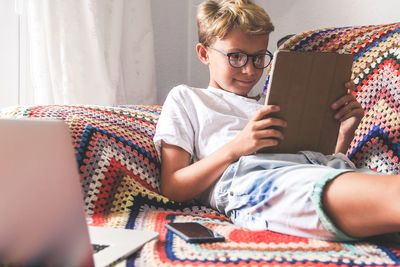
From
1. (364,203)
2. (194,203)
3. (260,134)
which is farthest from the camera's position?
(194,203)

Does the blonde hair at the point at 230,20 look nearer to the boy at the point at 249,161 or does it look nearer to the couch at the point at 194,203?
the boy at the point at 249,161

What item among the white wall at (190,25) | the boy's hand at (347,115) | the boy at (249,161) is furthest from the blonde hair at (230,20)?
the white wall at (190,25)

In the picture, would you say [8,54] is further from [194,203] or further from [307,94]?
[307,94]

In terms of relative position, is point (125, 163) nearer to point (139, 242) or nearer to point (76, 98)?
point (139, 242)

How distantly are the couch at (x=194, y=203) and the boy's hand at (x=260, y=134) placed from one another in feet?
0.56

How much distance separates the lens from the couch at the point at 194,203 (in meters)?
0.65

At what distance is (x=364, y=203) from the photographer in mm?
675

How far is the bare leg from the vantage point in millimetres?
649

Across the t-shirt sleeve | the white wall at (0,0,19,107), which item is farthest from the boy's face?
the white wall at (0,0,19,107)

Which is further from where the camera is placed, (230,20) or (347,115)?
(230,20)

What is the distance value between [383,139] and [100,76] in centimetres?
112

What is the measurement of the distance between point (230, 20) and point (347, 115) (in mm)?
404

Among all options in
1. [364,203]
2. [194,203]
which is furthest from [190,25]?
[364,203]

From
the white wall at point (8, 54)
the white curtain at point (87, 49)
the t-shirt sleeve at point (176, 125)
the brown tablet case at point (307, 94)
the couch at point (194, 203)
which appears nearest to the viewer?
the couch at point (194, 203)
